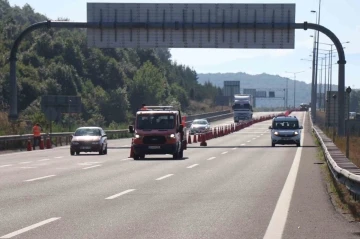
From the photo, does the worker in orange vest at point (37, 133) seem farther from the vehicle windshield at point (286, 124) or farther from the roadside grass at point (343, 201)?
the roadside grass at point (343, 201)

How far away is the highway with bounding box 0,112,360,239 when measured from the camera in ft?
42.5

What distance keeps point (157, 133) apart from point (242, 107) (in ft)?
252

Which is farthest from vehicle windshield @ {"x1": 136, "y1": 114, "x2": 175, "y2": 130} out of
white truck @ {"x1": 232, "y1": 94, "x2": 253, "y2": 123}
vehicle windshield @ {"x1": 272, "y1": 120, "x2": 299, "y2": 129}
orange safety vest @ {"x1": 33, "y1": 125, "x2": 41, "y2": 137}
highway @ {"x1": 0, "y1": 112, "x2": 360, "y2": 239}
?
white truck @ {"x1": 232, "y1": 94, "x2": 253, "y2": 123}

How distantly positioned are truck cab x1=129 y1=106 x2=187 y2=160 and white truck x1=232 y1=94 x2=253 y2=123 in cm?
7425

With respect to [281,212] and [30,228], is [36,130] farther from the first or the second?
[30,228]

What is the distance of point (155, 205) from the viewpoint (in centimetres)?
1669

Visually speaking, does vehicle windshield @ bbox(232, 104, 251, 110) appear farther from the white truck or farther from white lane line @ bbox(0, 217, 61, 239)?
white lane line @ bbox(0, 217, 61, 239)

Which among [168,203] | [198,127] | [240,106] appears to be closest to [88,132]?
[168,203]

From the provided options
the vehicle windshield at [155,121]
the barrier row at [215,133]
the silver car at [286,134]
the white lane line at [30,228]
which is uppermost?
the vehicle windshield at [155,121]

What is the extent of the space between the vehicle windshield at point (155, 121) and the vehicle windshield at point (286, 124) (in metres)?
15.9

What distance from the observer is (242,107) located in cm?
11225

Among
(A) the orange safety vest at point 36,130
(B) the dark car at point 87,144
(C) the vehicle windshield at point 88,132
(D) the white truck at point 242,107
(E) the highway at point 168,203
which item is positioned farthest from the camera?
(D) the white truck at point 242,107

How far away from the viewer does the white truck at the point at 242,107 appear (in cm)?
11119

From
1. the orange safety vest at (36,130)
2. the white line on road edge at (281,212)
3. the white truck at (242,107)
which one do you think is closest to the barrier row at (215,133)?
the white truck at (242,107)
